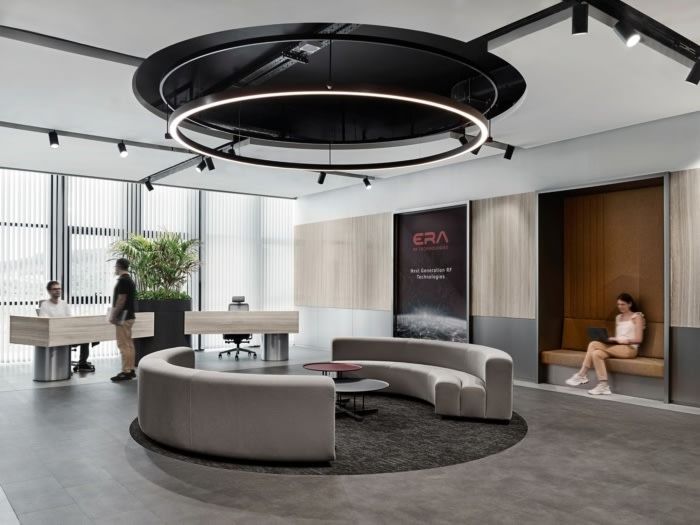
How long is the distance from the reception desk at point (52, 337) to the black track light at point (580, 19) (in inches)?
294

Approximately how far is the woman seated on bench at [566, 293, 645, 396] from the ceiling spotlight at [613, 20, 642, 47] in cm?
449

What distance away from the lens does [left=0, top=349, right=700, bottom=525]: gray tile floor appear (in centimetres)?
376

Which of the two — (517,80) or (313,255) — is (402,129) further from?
(313,255)

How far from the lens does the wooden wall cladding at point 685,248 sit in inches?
283

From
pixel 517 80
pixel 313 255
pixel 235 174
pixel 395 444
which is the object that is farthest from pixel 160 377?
pixel 313 255

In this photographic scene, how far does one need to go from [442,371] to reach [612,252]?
342 centimetres

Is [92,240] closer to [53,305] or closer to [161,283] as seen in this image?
[161,283]

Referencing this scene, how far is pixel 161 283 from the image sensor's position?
11.2m

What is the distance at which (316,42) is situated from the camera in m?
5.46

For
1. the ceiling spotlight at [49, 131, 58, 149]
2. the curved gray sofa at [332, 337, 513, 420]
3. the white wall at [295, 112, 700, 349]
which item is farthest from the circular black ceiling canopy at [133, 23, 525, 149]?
the curved gray sofa at [332, 337, 513, 420]

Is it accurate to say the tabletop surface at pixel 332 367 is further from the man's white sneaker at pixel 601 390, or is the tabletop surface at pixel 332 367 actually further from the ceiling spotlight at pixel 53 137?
the ceiling spotlight at pixel 53 137

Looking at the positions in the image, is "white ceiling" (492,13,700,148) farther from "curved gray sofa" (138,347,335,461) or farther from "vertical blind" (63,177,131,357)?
"vertical blind" (63,177,131,357)

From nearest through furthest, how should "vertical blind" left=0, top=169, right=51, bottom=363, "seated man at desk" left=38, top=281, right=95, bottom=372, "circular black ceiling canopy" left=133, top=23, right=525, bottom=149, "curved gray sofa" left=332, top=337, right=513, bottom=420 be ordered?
"circular black ceiling canopy" left=133, top=23, right=525, bottom=149
"curved gray sofa" left=332, top=337, right=513, bottom=420
"seated man at desk" left=38, top=281, right=95, bottom=372
"vertical blind" left=0, top=169, right=51, bottom=363

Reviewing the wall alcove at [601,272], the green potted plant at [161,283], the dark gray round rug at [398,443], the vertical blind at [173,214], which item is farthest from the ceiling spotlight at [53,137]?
the wall alcove at [601,272]
